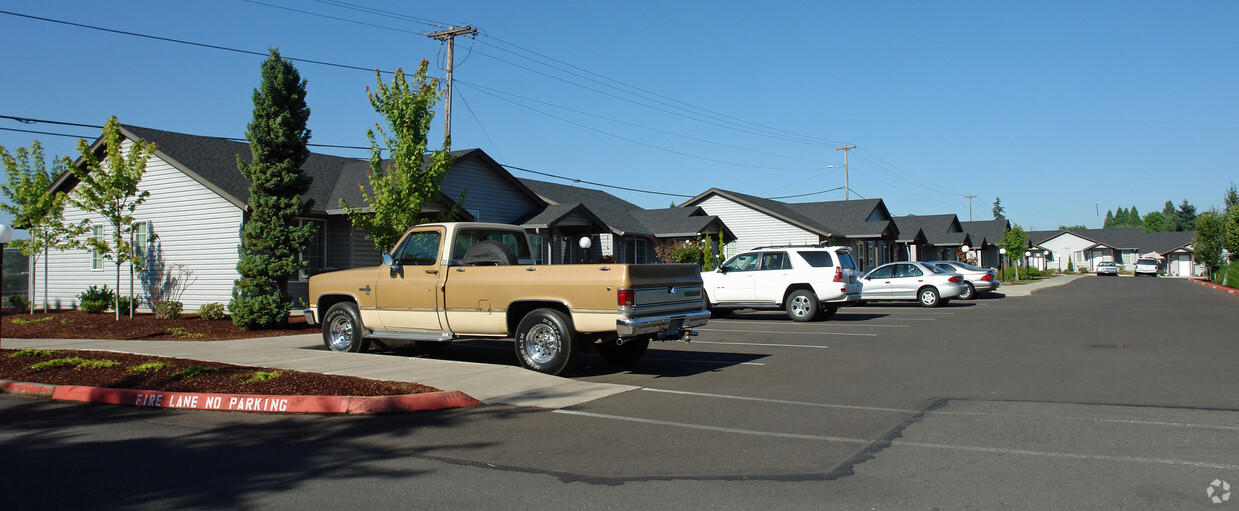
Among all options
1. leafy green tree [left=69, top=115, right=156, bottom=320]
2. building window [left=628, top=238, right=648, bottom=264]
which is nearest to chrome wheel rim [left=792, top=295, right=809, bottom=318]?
building window [left=628, top=238, right=648, bottom=264]

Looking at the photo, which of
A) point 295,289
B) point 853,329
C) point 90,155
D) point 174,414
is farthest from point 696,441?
point 90,155

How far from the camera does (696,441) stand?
664 centimetres

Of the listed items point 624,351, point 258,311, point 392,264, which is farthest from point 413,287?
point 258,311

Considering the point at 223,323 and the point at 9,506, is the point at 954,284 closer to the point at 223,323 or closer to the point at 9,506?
the point at 223,323

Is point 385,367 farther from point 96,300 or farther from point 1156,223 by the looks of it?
point 1156,223

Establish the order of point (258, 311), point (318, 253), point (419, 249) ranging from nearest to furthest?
point (419, 249) → point (258, 311) → point (318, 253)

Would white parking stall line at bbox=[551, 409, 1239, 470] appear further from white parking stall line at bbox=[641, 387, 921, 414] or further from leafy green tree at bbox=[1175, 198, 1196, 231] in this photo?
leafy green tree at bbox=[1175, 198, 1196, 231]

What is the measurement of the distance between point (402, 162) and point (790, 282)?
374 inches

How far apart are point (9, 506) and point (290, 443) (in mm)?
2023

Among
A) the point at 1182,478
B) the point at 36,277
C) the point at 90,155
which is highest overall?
the point at 90,155

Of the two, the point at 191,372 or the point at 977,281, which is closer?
the point at 191,372

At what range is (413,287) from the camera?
1140 centimetres

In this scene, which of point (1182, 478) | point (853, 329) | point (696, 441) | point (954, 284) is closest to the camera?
point (1182, 478)

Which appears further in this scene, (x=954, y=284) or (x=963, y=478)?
(x=954, y=284)
